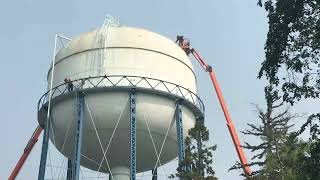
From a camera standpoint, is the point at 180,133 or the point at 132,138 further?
the point at 180,133

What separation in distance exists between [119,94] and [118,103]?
19.9 inches

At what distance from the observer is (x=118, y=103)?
1088 inches

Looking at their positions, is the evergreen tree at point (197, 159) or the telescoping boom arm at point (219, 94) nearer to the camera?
the evergreen tree at point (197, 159)

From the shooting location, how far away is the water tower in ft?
90.2

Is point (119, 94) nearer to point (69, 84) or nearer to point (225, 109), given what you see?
point (69, 84)

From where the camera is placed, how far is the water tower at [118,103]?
1083 inches

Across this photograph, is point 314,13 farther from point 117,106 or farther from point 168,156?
point 168,156

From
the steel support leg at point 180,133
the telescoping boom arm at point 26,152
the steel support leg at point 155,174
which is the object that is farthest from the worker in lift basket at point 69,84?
the telescoping boom arm at point 26,152

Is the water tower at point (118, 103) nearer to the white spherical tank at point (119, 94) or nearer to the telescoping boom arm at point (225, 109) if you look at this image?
the white spherical tank at point (119, 94)

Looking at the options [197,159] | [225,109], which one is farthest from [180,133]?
[225,109]

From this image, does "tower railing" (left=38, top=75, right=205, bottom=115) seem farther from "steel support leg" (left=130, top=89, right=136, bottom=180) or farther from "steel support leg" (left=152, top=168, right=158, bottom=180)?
"steel support leg" (left=152, top=168, right=158, bottom=180)

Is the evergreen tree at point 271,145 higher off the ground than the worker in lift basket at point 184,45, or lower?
lower

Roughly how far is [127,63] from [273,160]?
953 cm

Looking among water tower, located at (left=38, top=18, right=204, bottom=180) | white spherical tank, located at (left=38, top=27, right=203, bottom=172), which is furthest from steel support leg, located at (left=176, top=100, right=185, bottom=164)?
white spherical tank, located at (left=38, top=27, right=203, bottom=172)
